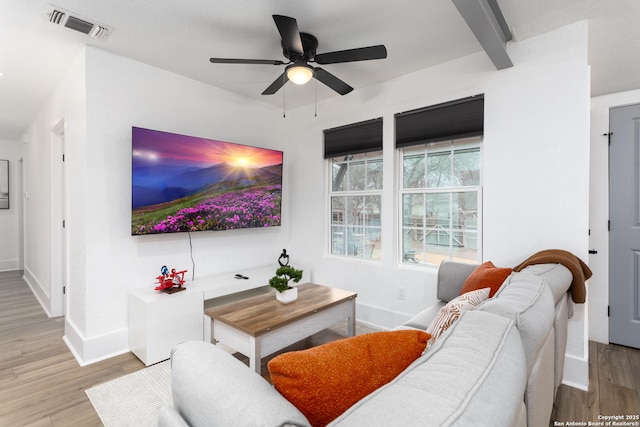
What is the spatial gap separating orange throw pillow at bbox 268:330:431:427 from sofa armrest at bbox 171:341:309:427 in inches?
3.1

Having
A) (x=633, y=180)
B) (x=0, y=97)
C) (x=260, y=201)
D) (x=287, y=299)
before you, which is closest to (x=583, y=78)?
(x=633, y=180)

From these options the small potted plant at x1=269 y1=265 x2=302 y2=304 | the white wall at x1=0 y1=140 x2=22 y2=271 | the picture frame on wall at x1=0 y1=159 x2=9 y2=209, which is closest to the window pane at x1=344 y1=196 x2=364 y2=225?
the small potted plant at x1=269 y1=265 x2=302 y2=304

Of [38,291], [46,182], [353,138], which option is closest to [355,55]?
[353,138]

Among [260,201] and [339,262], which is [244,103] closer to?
[260,201]

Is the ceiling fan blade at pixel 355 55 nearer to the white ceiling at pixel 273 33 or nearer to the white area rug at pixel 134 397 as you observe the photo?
the white ceiling at pixel 273 33

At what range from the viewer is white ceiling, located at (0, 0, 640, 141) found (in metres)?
1.98

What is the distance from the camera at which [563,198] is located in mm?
2199

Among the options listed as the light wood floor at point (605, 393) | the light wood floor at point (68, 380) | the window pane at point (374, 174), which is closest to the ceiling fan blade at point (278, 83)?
the window pane at point (374, 174)

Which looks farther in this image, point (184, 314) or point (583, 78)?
point (184, 314)

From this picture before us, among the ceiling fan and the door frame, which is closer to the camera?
the ceiling fan

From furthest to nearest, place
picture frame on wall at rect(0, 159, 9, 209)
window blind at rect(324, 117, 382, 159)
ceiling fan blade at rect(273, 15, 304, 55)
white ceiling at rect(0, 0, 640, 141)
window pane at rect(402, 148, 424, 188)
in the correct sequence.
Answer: picture frame on wall at rect(0, 159, 9, 209)
window blind at rect(324, 117, 382, 159)
window pane at rect(402, 148, 424, 188)
white ceiling at rect(0, 0, 640, 141)
ceiling fan blade at rect(273, 15, 304, 55)

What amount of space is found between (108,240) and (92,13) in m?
1.69

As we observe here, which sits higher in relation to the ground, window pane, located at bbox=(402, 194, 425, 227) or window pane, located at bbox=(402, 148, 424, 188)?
window pane, located at bbox=(402, 148, 424, 188)

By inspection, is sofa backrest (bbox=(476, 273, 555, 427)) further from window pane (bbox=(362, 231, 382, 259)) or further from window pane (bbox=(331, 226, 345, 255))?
window pane (bbox=(331, 226, 345, 255))
